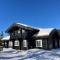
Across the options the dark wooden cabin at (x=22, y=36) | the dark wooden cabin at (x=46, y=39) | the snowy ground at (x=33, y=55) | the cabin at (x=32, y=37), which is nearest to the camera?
the snowy ground at (x=33, y=55)

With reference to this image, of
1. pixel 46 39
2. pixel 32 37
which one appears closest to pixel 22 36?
pixel 32 37

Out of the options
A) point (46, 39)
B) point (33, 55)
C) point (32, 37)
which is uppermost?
point (32, 37)

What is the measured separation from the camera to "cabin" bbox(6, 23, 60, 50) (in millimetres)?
32125

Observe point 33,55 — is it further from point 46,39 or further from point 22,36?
point 22,36

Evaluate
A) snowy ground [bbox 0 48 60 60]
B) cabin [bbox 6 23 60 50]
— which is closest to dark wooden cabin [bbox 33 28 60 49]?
cabin [bbox 6 23 60 50]

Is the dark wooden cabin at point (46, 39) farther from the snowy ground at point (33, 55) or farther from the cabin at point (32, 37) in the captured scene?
the snowy ground at point (33, 55)

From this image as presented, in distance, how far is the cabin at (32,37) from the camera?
105 ft

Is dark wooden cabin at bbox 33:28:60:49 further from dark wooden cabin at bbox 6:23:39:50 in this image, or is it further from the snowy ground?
the snowy ground

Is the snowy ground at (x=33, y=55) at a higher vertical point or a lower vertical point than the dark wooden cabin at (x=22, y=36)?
lower

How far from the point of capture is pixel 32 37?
33531mm

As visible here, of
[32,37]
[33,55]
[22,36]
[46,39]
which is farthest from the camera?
[22,36]

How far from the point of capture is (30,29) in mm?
33688

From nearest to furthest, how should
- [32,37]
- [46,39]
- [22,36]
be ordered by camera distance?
[46,39] < [32,37] < [22,36]

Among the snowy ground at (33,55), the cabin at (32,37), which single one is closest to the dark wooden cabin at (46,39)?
the cabin at (32,37)
